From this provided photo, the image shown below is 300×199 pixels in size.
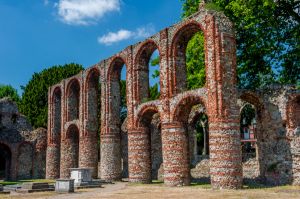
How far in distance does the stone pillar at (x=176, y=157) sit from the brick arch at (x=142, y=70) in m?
4.26

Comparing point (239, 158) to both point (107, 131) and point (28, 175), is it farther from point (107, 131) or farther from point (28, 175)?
point (28, 175)

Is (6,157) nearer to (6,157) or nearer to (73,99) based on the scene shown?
(6,157)

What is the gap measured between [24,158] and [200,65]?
698 inches

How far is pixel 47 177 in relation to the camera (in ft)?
107

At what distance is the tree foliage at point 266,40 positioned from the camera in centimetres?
Result: 2381

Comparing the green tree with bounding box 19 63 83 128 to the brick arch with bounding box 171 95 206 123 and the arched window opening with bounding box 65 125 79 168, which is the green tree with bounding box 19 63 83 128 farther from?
the brick arch with bounding box 171 95 206 123

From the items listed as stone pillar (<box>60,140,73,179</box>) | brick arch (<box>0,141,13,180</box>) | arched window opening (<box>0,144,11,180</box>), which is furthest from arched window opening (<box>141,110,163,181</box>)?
arched window opening (<box>0,144,11,180</box>)

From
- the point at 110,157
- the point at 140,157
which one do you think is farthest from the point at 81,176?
the point at 110,157

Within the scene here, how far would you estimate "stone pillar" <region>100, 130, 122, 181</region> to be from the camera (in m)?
26.0

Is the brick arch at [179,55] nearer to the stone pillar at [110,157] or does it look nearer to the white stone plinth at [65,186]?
the white stone plinth at [65,186]

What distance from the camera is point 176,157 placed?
20.0m

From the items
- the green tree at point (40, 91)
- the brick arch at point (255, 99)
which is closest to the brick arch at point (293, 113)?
the brick arch at point (255, 99)

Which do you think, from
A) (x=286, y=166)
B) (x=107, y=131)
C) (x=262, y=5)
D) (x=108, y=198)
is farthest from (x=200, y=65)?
(x=108, y=198)

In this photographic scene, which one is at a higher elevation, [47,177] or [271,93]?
[271,93]
